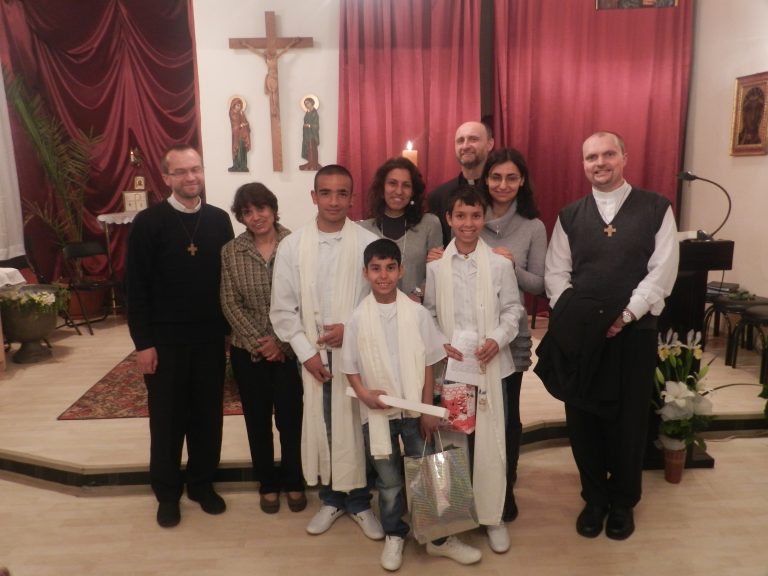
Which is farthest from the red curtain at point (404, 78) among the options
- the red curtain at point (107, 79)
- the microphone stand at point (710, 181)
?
the microphone stand at point (710, 181)

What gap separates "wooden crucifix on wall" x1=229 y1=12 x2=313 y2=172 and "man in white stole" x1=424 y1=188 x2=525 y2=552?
3.54 metres

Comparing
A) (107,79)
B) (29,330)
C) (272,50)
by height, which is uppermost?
(272,50)

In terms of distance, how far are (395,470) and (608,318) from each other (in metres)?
0.94

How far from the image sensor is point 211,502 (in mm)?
2646

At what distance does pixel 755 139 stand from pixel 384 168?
3.67 m

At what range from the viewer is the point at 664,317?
2.88m

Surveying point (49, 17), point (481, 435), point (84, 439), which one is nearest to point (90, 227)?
point (49, 17)

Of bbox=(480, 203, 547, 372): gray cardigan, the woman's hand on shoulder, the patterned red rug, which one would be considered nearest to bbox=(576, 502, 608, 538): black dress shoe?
bbox=(480, 203, 547, 372): gray cardigan

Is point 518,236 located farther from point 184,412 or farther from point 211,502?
point 211,502

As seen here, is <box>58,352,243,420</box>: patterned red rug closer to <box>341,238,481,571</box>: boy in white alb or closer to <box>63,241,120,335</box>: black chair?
<box>63,241,120,335</box>: black chair

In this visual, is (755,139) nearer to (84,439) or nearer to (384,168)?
(384,168)

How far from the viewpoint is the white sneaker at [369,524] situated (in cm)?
240

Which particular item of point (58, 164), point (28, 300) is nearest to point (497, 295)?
point (28, 300)

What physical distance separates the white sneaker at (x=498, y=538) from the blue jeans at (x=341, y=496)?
50cm
